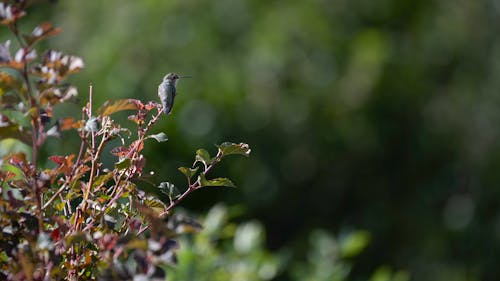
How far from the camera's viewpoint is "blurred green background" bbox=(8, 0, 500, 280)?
7.78m

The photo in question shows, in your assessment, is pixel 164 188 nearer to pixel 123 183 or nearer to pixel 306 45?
pixel 123 183

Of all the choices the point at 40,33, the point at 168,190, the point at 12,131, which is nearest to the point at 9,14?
the point at 40,33

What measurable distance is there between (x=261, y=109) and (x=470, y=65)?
7.12 ft

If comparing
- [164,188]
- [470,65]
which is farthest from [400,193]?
[164,188]

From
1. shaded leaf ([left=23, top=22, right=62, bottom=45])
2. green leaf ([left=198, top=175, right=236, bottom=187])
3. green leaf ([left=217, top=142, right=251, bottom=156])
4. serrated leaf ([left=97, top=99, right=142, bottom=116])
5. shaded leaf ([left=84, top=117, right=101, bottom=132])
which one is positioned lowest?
green leaf ([left=198, top=175, right=236, bottom=187])

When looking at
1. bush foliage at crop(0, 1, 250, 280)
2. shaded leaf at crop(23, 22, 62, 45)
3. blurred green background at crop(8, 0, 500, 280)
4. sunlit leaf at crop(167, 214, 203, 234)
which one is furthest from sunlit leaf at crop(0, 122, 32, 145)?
blurred green background at crop(8, 0, 500, 280)

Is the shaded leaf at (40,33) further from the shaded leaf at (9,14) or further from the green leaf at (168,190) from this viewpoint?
the green leaf at (168,190)

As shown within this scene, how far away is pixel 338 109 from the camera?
8.04 m

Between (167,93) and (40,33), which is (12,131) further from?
(167,93)

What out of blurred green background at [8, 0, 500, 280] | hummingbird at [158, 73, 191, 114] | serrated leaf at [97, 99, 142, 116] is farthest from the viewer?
blurred green background at [8, 0, 500, 280]

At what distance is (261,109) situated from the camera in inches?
311

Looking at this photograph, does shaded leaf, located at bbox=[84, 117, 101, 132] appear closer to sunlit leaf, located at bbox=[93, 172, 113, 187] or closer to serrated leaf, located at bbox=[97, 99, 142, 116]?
serrated leaf, located at bbox=[97, 99, 142, 116]

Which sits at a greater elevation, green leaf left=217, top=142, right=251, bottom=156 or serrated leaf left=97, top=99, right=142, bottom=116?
serrated leaf left=97, top=99, right=142, bottom=116

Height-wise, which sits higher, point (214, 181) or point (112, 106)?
point (112, 106)
